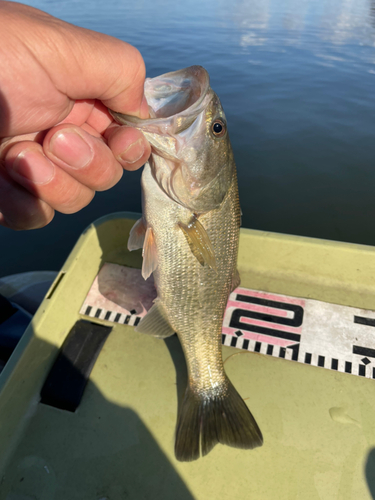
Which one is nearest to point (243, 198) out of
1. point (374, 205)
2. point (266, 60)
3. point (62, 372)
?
point (374, 205)

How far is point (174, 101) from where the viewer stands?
1.59 metres

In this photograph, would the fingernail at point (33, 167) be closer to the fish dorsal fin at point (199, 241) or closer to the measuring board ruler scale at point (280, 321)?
the fish dorsal fin at point (199, 241)

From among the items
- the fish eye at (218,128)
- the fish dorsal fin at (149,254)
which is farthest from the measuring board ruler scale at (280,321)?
the fish eye at (218,128)

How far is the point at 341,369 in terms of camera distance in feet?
6.50

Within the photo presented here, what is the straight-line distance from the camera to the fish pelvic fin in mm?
1680

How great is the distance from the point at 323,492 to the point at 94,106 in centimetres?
237

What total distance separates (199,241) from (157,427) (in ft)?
3.70

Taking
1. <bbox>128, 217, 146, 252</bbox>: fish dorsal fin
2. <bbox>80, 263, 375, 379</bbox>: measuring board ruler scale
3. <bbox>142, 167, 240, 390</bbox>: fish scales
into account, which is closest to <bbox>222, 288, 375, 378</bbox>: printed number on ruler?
<bbox>80, 263, 375, 379</bbox>: measuring board ruler scale

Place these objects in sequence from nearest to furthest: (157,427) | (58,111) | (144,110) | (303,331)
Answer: (58,111) < (144,110) < (157,427) < (303,331)

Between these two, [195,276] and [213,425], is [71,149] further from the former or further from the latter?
[213,425]

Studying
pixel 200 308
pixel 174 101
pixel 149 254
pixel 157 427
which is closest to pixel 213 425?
pixel 157 427

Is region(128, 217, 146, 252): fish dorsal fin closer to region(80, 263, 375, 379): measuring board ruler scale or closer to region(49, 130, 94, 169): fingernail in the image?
region(49, 130, 94, 169): fingernail

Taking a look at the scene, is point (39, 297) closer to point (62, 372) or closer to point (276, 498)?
point (62, 372)

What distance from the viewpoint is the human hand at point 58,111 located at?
1.14m
